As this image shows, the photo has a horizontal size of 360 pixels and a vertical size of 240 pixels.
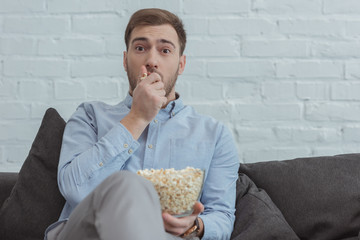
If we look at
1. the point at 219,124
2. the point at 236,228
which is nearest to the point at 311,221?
the point at 236,228

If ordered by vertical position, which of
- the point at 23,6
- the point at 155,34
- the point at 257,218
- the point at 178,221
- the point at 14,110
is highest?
the point at 23,6

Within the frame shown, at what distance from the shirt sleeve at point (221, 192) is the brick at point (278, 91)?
19.3 inches

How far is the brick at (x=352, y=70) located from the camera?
239 cm

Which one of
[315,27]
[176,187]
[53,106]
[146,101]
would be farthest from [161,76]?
[315,27]

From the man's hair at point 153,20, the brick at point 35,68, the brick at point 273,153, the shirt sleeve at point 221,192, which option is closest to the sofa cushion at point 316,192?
the shirt sleeve at point 221,192

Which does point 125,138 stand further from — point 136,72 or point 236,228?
point 236,228

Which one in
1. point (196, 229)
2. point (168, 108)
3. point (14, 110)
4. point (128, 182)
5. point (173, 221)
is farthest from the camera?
point (14, 110)

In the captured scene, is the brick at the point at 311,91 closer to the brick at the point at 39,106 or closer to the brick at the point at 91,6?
the brick at the point at 91,6

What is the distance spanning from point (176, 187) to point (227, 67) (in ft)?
4.08

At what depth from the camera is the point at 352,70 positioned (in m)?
2.39

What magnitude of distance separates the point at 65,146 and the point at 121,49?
0.71 m

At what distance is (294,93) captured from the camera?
238 centimetres

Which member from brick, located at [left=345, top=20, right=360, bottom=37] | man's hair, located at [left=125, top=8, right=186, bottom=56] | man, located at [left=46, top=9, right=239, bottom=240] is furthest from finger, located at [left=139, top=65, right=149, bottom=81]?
brick, located at [left=345, top=20, right=360, bottom=37]

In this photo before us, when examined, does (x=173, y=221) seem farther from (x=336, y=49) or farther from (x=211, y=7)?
(x=336, y=49)
